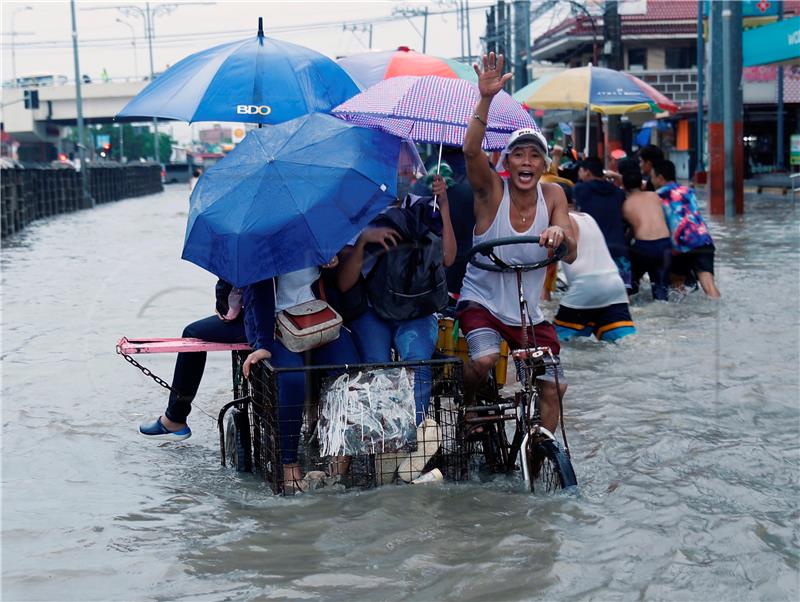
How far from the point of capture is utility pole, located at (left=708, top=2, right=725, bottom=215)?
1054 inches

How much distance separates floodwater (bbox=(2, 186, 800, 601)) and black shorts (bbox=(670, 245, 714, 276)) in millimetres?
2211

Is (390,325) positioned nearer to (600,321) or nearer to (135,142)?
(600,321)

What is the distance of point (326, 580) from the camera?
4852mm

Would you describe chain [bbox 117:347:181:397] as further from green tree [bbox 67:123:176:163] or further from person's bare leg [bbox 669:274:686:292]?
green tree [bbox 67:123:176:163]

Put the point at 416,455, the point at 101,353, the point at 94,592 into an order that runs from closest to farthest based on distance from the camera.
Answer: the point at 94,592 < the point at 416,455 < the point at 101,353

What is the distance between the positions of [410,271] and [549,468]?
111 cm

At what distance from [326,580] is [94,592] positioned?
91 centimetres

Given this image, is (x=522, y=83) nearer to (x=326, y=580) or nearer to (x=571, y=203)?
(x=571, y=203)

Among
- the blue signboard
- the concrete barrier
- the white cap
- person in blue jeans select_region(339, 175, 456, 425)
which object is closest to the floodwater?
person in blue jeans select_region(339, 175, 456, 425)

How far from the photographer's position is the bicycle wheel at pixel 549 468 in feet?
17.8

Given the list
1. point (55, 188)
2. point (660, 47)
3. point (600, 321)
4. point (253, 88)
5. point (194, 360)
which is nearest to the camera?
point (194, 360)

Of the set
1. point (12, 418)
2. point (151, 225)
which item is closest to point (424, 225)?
point (12, 418)


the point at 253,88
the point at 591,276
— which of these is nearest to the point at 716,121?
the point at 591,276

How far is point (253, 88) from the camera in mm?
7125
